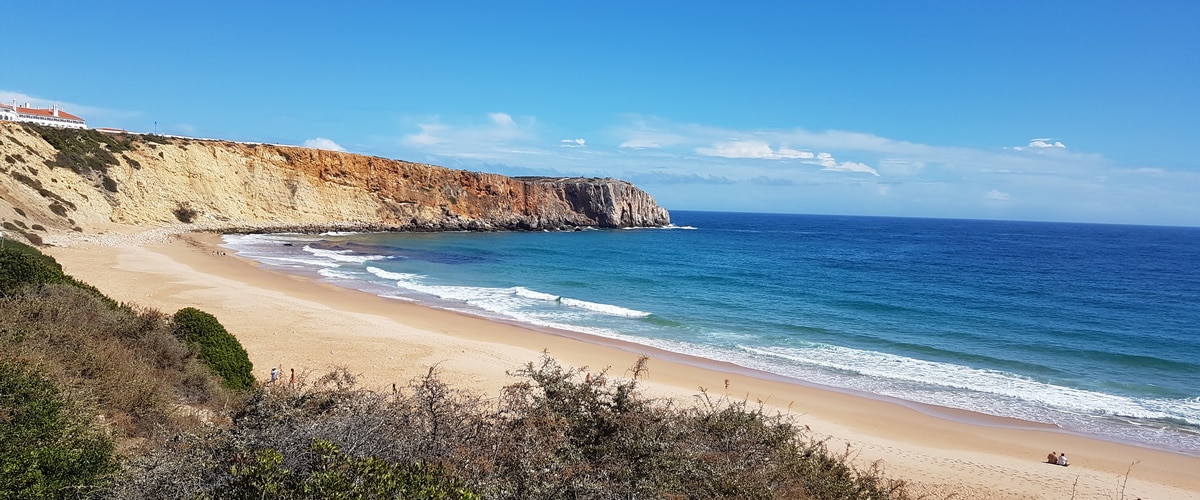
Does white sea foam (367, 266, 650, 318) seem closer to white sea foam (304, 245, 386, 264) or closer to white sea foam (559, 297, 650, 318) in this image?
white sea foam (559, 297, 650, 318)

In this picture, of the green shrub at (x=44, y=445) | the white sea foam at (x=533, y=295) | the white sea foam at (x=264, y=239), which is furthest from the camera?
the white sea foam at (x=264, y=239)

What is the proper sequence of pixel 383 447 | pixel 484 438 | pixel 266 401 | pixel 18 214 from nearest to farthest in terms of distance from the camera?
pixel 383 447, pixel 484 438, pixel 266 401, pixel 18 214

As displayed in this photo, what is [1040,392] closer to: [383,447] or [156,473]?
[383,447]

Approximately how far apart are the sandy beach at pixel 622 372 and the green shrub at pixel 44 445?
430cm

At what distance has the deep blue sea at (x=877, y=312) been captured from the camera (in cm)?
1692

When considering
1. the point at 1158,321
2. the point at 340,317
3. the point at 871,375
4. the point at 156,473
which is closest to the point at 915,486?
the point at 871,375

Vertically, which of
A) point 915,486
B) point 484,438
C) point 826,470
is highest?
point 484,438

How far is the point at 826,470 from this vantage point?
6414 millimetres

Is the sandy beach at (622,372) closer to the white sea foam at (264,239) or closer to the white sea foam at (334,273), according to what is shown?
the white sea foam at (334,273)

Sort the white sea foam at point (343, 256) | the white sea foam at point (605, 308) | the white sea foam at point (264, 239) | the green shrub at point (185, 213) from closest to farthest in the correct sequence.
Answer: the white sea foam at point (605, 308)
the white sea foam at point (343, 256)
the white sea foam at point (264, 239)
the green shrub at point (185, 213)

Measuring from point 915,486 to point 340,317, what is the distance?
17435mm

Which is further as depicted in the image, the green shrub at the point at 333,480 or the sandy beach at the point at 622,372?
the sandy beach at the point at 622,372

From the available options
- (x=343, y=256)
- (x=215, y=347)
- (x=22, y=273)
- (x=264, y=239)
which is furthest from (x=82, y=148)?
(x=215, y=347)

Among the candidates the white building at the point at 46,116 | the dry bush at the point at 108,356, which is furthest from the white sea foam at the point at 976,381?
the white building at the point at 46,116
